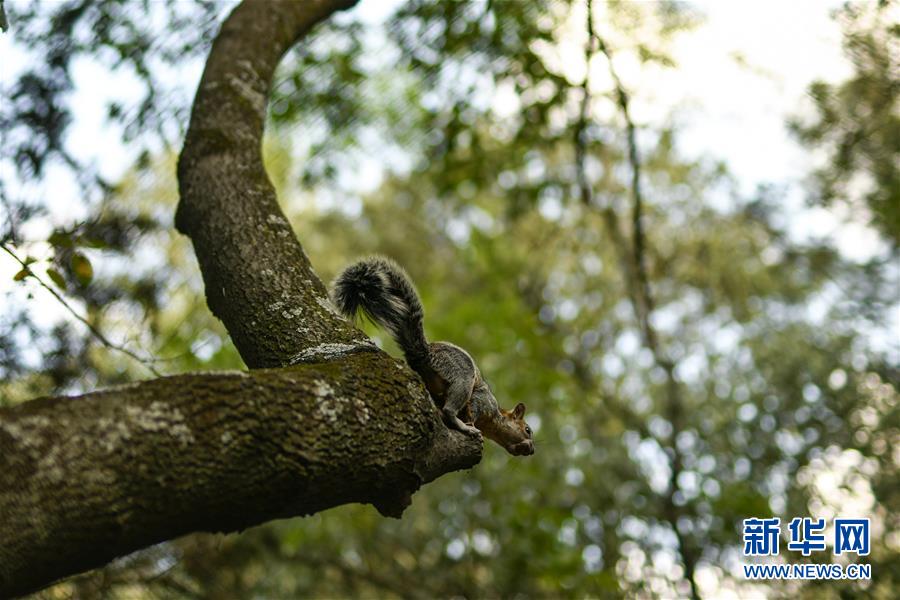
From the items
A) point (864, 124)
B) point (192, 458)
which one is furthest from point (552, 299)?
point (192, 458)

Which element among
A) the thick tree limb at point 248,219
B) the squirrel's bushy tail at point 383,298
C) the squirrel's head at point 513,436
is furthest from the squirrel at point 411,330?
the thick tree limb at point 248,219

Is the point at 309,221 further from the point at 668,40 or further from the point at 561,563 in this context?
the point at 561,563

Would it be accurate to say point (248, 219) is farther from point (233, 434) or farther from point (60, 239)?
point (233, 434)

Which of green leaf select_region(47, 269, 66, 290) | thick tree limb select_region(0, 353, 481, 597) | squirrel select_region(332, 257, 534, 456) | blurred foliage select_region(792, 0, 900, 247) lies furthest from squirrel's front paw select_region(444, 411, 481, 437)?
blurred foliage select_region(792, 0, 900, 247)

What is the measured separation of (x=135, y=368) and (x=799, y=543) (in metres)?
4.23

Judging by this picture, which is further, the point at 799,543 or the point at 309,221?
the point at 309,221

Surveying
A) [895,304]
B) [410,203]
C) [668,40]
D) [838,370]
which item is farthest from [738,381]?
[410,203]

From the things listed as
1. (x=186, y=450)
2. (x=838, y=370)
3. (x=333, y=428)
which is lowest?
(x=186, y=450)

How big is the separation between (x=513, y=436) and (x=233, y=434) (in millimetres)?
1720

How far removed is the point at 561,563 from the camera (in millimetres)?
5074

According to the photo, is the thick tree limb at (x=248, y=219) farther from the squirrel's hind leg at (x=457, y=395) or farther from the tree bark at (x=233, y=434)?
the squirrel's hind leg at (x=457, y=395)

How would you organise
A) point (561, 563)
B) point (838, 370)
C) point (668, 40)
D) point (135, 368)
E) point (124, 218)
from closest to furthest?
point (124, 218) → point (135, 368) → point (561, 563) → point (668, 40) → point (838, 370)

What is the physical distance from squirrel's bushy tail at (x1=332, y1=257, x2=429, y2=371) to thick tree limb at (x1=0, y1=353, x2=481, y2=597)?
73 centimetres

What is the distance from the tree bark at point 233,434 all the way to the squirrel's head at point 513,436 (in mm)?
1024
